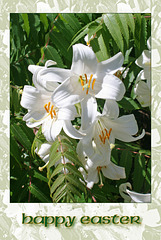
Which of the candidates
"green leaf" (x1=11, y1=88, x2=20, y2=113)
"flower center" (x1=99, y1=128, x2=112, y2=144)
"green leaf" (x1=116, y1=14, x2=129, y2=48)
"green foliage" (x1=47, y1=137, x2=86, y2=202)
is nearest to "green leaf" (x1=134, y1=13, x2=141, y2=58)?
"green leaf" (x1=116, y1=14, x2=129, y2=48)

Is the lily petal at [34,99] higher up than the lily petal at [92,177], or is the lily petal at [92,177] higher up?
the lily petal at [34,99]

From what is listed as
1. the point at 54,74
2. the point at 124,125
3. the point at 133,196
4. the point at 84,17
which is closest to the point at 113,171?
Answer: the point at 133,196

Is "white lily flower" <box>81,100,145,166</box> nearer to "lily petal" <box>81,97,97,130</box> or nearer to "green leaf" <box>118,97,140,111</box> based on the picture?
"lily petal" <box>81,97,97,130</box>

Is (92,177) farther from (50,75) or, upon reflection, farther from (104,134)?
(50,75)

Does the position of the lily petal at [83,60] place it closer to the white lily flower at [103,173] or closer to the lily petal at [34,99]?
the lily petal at [34,99]

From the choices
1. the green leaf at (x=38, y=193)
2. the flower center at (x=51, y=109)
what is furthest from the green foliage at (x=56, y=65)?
the flower center at (x=51, y=109)

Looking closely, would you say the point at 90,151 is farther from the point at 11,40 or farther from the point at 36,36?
the point at 11,40
